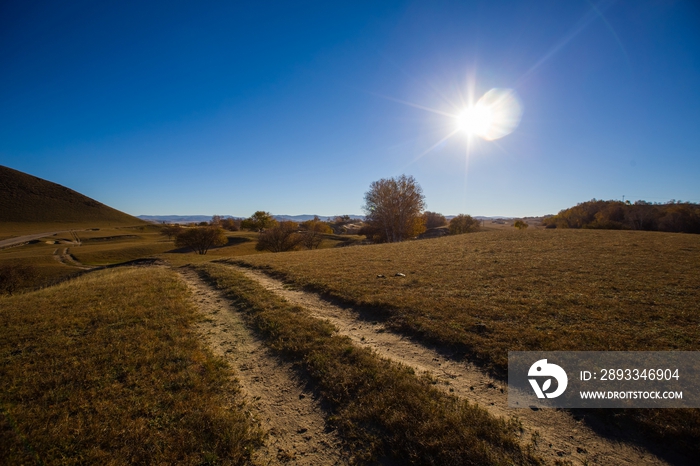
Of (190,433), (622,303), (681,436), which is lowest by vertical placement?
(190,433)

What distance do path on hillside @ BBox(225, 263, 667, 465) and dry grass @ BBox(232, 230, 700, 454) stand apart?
1.98 ft

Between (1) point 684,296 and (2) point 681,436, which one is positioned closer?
(2) point 681,436

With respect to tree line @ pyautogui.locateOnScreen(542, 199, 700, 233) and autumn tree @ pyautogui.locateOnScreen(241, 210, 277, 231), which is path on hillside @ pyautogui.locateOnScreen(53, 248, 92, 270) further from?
tree line @ pyautogui.locateOnScreen(542, 199, 700, 233)

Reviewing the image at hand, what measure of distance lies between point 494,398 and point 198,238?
69881 millimetres

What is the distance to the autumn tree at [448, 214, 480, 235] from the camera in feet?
273

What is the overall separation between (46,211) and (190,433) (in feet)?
676

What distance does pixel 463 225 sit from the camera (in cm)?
8362

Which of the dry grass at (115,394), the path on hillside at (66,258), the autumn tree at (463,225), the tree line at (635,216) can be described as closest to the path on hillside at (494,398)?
the dry grass at (115,394)

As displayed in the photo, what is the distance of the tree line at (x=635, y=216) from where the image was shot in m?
46.7

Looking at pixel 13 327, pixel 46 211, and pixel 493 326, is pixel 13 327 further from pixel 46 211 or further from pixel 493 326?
pixel 46 211

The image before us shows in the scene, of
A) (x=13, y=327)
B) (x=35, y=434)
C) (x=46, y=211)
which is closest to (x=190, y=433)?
(x=35, y=434)

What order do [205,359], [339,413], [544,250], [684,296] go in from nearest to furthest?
[339,413], [205,359], [684,296], [544,250]

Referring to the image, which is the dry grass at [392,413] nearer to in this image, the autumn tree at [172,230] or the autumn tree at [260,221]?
the autumn tree at [172,230]

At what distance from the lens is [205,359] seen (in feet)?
25.6
